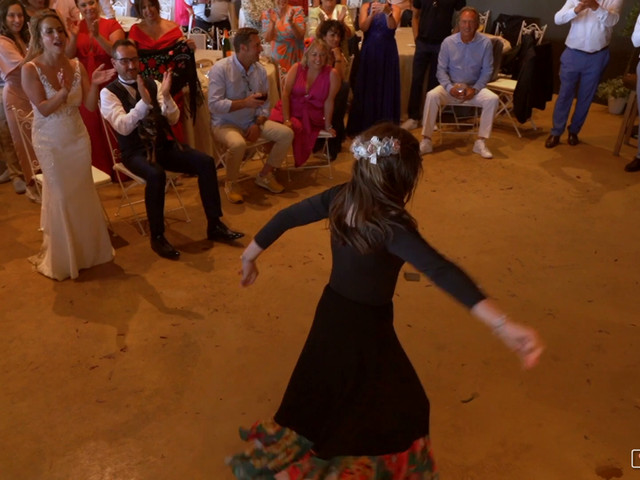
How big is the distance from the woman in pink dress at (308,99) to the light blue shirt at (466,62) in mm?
1288

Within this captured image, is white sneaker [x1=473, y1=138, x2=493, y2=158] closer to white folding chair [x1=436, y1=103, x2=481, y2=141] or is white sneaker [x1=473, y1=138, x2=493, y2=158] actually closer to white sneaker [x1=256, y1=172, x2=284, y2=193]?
white folding chair [x1=436, y1=103, x2=481, y2=141]

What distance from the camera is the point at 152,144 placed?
12.9 feet

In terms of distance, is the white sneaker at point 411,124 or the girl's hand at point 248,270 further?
the white sneaker at point 411,124

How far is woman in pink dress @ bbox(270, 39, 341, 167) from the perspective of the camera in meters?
4.80

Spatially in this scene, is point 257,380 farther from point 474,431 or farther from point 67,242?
point 67,242

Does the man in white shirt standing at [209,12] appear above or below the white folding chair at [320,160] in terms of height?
above

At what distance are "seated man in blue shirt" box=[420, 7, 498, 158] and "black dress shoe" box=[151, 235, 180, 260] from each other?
2.66 m

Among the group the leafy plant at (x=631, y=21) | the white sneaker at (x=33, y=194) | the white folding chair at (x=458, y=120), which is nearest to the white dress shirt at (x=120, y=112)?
the white sneaker at (x=33, y=194)

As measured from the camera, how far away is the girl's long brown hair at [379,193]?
1858mm

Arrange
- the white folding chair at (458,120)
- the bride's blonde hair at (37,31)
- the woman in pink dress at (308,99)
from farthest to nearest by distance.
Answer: the white folding chair at (458,120)
the woman in pink dress at (308,99)
the bride's blonde hair at (37,31)

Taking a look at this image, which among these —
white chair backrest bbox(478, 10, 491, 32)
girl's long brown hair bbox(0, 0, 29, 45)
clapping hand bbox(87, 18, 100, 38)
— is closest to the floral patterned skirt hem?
clapping hand bbox(87, 18, 100, 38)

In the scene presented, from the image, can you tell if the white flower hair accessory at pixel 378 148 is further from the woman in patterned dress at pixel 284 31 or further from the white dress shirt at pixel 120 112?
the woman in patterned dress at pixel 284 31

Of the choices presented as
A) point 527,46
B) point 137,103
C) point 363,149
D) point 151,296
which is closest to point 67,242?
point 151,296

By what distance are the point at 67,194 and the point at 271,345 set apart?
1439mm
